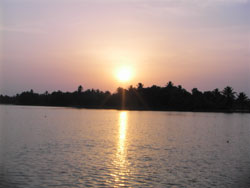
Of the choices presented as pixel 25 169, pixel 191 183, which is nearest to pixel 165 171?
pixel 191 183

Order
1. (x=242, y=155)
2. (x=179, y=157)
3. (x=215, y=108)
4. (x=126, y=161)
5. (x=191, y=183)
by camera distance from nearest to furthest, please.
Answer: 1. (x=191, y=183)
2. (x=126, y=161)
3. (x=179, y=157)
4. (x=242, y=155)
5. (x=215, y=108)

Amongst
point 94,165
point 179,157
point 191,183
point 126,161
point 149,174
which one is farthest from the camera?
point 179,157

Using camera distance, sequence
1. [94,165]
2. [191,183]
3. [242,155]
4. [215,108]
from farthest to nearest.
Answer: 1. [215,108]
2. [242,155]
3. [94,165]
4. [191,183]

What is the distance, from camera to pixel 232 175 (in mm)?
23938

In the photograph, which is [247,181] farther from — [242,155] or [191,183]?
[242,155]

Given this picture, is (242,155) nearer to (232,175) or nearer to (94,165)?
(232,175)

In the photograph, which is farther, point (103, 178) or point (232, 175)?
point (232, 175)

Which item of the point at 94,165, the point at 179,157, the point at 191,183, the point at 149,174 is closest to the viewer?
the point at 191,183

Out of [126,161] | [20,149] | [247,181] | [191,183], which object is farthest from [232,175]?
[20,149]

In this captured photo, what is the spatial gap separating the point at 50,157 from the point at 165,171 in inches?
458

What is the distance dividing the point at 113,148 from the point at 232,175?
51.8 feet

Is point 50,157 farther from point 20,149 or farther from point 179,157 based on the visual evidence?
point 179,157

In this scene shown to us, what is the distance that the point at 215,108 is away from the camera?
646 feet

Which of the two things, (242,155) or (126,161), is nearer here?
(126,161)
